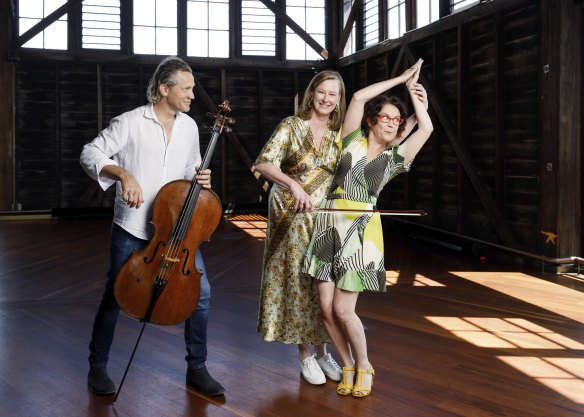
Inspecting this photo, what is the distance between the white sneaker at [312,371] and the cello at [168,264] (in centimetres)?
72

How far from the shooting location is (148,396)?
3021mm

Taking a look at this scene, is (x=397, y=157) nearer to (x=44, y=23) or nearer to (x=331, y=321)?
(x=331, y=321)

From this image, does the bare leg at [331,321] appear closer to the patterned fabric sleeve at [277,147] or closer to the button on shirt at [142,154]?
the patterned fabric sleeve at [277,147]

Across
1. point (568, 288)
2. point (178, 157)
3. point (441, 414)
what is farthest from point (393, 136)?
point (568, 288)

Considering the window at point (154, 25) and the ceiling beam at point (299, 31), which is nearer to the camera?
the window at point (154, 25)

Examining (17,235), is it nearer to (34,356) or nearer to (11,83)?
(11,83)

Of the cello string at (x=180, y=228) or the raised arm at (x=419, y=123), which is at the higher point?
the raised arm at (x=419, y=123)

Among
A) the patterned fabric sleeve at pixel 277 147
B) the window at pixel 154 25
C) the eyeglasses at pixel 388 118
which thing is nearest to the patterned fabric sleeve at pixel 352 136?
the eyeglasses at pixel 388 118

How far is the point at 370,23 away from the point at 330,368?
8.14 m

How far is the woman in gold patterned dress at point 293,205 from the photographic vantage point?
10.0ft

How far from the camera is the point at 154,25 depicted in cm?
1159

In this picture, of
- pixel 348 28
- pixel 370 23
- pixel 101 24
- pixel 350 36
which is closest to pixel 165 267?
pixel 370 23

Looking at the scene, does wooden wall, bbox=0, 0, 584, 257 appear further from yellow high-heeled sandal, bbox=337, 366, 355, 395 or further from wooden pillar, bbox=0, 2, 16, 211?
yellow high-heeled sandal, bbox=337, 366, 355, 395

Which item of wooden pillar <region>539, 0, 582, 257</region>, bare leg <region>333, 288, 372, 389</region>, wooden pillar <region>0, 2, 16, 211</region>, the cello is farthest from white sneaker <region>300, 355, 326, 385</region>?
wooden pillar <region>0, 2, 16, 211</region>
